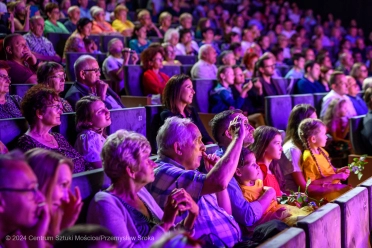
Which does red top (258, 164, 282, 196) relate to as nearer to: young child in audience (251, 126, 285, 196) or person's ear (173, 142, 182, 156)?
young child in audience (251, 126, 285, 196)

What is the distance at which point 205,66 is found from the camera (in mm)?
3867

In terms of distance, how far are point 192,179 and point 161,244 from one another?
2.04 ft

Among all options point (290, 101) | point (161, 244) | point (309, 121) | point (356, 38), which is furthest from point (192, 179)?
point (356, 38)

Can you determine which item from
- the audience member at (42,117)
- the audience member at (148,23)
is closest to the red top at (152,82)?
the audience member at (42,117)

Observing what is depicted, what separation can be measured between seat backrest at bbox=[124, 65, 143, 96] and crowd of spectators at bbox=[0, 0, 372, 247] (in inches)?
1.1

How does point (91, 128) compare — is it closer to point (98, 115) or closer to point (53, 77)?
point (98, 115)

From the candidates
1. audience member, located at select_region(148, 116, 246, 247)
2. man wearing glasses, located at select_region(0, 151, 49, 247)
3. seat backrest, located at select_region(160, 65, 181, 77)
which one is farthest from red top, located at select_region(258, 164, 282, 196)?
seat backrest, located at select_region(160, 65, 181, 77)

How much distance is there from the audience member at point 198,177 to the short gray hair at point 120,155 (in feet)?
0.67

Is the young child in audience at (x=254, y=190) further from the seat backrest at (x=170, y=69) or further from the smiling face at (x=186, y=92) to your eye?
the seat backrest at (x=170, y=69)

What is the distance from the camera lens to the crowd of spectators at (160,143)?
1.13 meters

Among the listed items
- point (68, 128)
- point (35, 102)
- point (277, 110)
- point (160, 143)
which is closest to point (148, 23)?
point (277, 110)

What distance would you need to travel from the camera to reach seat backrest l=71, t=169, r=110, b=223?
1318 millimetres

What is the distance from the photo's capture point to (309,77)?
415 centimetres

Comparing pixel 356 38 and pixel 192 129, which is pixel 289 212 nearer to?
pixel 192 129
